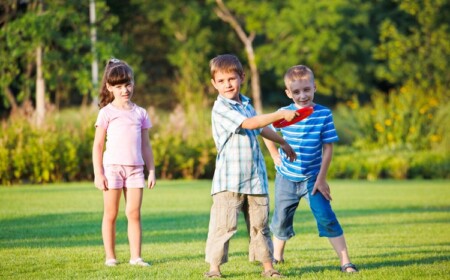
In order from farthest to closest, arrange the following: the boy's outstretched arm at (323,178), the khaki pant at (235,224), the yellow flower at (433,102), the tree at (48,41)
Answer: the yellow flower at (433,102)
the tree at (48,41)
the boy's outstretched arm at (323,178)
the khaki pant at (235,224)

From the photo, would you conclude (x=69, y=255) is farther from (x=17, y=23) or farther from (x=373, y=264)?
(x=17, y=23)

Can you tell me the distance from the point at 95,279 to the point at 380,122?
71.1 feet

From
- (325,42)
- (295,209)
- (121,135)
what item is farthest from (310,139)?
(325,42)

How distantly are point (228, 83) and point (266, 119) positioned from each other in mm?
544

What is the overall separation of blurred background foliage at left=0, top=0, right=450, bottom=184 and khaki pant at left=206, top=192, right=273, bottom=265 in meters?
11.8

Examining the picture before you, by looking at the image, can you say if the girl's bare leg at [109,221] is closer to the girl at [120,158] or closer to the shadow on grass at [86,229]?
the girl at [120,158]

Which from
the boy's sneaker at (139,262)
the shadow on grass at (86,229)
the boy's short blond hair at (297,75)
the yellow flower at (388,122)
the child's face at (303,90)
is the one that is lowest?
the shadow on grass at (86,229)

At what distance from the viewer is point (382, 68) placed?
45.1 metres

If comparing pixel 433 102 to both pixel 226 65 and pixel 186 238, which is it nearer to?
pixel 186 238

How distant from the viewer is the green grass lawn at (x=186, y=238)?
680 cm

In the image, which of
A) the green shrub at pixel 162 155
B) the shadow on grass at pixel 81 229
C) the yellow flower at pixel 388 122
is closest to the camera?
the shadow on grass at pixel 81 229

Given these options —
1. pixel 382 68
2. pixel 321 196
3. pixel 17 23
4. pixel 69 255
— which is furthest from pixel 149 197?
pixel 382 68

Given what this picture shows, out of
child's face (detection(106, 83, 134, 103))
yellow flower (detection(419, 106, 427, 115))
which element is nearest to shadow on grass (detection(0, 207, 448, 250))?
child's face (detection(106, 83, 134, 103))

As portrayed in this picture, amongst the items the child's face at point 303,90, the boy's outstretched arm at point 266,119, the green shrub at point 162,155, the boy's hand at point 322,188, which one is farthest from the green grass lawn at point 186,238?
the green shrub at point 162,155
